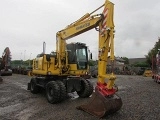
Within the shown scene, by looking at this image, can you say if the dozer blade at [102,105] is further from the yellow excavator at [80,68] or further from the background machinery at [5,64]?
the background machinery at [5,64]

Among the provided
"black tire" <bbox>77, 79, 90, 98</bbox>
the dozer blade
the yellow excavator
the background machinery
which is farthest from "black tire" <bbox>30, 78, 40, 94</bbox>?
the background machinery

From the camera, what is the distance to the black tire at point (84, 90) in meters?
11.5

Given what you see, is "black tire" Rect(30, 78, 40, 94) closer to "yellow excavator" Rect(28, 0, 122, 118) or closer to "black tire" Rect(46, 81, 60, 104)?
"yellow excavator" Rect(28, 0, 122, 118)

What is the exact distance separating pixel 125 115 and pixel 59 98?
3284 mm

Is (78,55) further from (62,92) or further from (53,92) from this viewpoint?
(53,92)

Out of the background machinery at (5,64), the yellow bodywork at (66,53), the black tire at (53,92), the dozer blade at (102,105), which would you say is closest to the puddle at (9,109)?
the black tire at (53,92)

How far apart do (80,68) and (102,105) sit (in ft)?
14.3

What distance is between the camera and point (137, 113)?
8148mm

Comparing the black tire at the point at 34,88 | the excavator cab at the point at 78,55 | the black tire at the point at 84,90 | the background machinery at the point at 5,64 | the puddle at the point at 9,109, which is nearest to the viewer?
the puddle at the point at 9,109

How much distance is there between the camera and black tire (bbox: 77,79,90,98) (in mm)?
11500

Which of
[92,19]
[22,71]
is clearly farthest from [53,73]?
[22,71]

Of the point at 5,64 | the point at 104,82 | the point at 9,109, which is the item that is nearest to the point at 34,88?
the point at 9,109

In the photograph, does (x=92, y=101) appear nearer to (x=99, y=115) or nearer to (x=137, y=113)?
(x=99, y=115)

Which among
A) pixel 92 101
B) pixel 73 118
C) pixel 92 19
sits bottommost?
pixel 73 118
